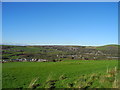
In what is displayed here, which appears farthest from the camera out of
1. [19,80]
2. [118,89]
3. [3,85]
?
[19,80]

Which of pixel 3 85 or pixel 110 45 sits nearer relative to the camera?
pixel 3 85

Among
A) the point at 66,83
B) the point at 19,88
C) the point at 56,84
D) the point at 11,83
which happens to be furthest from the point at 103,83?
the point at 11,83

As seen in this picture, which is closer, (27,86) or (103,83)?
(27,86)

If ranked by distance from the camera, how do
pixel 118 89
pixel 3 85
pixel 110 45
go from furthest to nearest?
1. pixel 110 45
2. pixel 3 85
3. pixel 118 89

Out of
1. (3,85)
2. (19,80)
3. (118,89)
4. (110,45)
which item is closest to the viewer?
(118,89)

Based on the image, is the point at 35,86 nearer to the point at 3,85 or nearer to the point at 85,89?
the point at 3,85

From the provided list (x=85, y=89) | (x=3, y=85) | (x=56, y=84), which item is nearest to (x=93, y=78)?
(x=85, y=89)

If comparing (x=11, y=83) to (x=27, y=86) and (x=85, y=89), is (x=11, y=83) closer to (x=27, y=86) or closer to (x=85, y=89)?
(x=27, y=86)

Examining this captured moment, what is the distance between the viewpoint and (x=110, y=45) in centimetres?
6000

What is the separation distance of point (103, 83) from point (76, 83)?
175cm

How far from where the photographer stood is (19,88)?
898cm

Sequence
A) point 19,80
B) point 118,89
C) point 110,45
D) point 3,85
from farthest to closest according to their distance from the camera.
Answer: point 110,45
point 19,80
point 3,85
point 118,89

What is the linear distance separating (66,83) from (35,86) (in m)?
1.99

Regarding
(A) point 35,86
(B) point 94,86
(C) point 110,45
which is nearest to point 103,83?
(B) point 94,86
